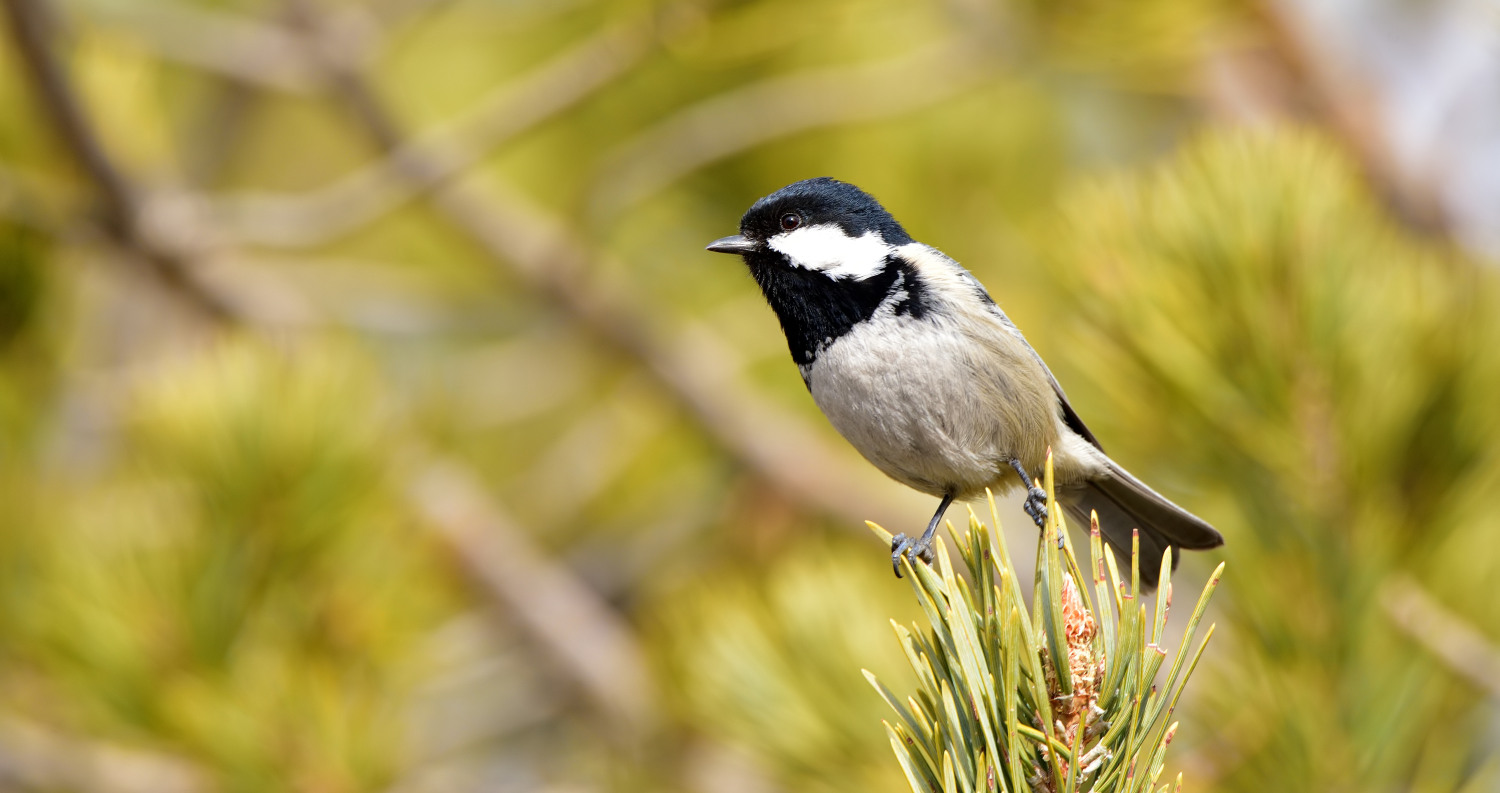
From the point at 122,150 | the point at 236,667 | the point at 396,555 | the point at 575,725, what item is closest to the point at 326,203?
the point at 122,150

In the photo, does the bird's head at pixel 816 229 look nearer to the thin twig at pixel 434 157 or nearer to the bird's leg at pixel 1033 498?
the bird's leg at pixel 1033 498

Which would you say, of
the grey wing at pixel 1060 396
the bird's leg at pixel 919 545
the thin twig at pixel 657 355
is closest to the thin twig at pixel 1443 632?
the grey wing at pixel 1060 396

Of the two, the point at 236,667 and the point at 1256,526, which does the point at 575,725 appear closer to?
the point at 236,667

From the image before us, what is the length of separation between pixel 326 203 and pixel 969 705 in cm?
213

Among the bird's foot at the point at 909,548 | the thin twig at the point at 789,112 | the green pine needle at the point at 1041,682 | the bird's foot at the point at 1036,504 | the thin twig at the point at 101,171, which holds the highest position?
the thin twig at the point at 101,171

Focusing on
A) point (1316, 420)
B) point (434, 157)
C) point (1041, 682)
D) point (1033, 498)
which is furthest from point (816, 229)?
point (434, 157)

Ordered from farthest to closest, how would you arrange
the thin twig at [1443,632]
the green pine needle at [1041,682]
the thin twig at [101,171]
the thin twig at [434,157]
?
the thin twig at [434,157], the thin twig at [101,171], the thin twig at [1443,632], the green pine needle at [1041,682]

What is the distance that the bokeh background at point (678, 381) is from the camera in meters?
1.71

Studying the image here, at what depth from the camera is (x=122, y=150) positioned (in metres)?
2.85

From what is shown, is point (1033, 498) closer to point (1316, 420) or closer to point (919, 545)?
point (919, 545)

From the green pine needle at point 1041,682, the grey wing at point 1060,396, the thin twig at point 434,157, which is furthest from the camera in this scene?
the thin twig at point 434,157

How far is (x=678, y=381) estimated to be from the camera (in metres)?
3.19

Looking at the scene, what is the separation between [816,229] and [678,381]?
1253mm

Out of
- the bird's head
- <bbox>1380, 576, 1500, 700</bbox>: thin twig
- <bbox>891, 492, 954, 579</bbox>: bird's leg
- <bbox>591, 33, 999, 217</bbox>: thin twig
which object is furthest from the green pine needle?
<bbox>591, 33, 999, 217</bbox>: thin twig
